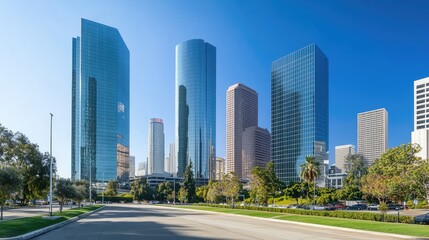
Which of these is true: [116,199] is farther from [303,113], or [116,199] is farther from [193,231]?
[193,231]

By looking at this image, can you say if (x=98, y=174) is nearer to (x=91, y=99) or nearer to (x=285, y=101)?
(x=91, y=99)

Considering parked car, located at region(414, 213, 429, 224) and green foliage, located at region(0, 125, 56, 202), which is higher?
green foliage, located at region(0, 125, 56, 202)

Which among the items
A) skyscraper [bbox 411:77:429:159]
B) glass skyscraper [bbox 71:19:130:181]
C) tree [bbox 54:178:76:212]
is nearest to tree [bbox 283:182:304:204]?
tree [bbox 54:178:76:212]

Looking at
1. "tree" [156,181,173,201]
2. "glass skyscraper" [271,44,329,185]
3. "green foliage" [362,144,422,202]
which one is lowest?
"tree" [156,181,173,201]

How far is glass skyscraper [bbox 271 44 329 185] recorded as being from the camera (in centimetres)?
17650

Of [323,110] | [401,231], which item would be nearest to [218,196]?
[401,231]

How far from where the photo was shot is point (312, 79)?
180875mm

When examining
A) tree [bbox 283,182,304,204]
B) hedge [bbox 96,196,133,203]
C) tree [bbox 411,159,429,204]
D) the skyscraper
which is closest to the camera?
tree [bbox 411,159,429,204]

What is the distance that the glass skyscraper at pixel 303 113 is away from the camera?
176500 mm

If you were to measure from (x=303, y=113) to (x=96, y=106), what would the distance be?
360 ft

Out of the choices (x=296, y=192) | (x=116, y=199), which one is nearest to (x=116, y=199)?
(x=116, y=199)

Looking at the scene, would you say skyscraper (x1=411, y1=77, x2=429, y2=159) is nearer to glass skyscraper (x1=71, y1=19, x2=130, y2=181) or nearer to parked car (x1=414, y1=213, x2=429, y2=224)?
glass skyscraper (x1=71, y1=19, x2=130, y2=181)

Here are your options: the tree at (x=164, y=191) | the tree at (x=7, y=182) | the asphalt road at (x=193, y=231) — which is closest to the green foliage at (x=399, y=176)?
the asphalt road at (x=193, y=231)

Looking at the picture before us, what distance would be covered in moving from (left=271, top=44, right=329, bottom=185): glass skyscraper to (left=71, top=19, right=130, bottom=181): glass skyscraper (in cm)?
9459
